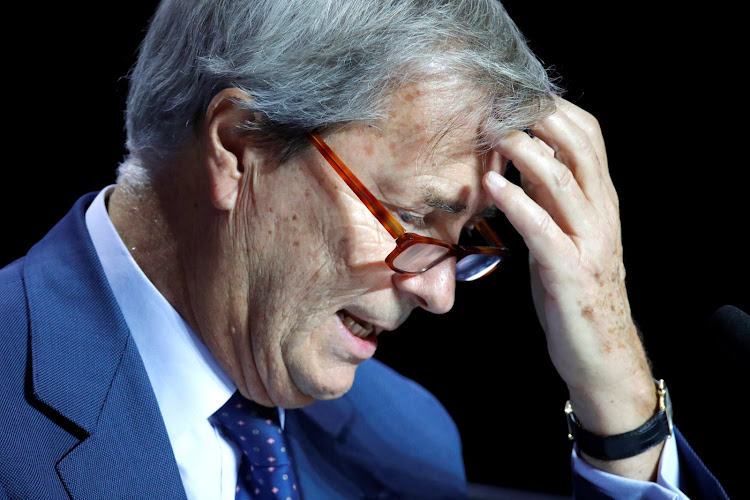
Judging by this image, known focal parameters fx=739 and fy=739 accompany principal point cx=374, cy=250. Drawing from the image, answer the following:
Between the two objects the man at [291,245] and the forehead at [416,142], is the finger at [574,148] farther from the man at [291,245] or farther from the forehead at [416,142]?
the forehead at [416,142]

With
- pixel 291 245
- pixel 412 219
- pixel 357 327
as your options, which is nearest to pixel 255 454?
pixel 357 327

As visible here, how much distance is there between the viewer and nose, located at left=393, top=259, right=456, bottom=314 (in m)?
1.46

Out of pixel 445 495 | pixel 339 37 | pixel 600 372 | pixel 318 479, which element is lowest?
pixel 445 495

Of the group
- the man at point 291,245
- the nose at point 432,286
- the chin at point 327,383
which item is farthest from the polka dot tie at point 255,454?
the nose at point 432,286

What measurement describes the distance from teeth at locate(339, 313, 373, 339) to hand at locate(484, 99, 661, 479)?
38 centimetres

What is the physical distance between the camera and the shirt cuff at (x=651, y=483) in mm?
1572

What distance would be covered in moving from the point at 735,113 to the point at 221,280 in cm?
141

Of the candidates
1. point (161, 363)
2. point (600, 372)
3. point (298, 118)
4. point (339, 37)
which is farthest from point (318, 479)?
point (339, 37)

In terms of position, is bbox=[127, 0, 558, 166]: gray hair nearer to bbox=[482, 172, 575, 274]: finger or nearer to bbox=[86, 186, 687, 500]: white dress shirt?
bbox=[482, 172, 575, 274]: finger

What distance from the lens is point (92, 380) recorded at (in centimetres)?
136

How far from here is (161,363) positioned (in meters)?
1.47

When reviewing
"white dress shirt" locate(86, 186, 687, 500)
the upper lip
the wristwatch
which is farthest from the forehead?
the wristwatch

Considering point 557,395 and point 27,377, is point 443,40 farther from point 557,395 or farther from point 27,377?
point 557,395

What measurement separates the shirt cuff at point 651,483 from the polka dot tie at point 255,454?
66 centimetres
